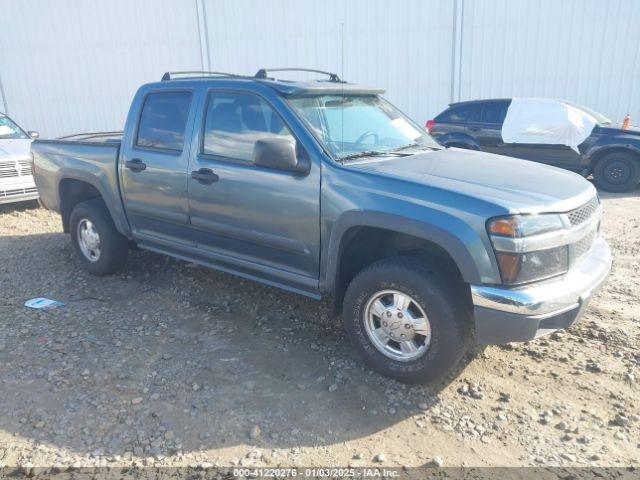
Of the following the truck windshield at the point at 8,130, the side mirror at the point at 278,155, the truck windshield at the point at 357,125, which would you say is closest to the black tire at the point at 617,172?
the truck windshield at the point at 357,125

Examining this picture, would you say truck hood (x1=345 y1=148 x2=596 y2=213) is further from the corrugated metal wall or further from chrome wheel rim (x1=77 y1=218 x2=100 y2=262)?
the corrugated metal wall

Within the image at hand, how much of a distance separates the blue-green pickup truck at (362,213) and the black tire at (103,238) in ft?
0.79

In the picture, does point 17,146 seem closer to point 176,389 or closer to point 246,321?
point 246,321

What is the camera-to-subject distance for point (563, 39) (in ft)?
41.1

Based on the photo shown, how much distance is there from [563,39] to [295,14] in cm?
699

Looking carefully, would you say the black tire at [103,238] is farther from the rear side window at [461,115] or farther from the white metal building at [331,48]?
the white metal building at [331,48]

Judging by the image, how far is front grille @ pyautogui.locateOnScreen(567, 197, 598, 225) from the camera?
2949 mm

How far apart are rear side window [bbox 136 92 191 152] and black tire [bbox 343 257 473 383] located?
80.2 inches

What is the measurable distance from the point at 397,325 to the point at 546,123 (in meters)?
7.80

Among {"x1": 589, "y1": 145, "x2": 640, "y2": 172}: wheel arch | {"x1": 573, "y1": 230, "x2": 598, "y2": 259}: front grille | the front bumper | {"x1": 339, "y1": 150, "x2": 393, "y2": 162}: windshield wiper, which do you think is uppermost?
{"x1": 339, "y1": 150, "x2": 393, "y2": 162}: windshield wiper

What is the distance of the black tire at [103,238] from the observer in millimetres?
4965

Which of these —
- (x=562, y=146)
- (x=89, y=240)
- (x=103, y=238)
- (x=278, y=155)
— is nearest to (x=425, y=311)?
(x=278, y=155)

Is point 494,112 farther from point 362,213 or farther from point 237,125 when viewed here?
point 362,213

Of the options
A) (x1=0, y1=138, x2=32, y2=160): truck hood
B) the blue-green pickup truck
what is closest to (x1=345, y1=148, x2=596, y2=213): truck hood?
the blue-green pickup truck
